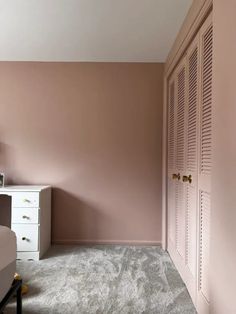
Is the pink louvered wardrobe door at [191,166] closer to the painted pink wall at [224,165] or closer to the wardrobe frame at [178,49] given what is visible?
the wardrobe frame at [178,49]

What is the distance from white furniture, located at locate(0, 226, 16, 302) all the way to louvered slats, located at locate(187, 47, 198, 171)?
129 centimetres

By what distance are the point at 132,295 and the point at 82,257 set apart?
913 millimetres

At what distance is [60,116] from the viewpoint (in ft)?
10.7

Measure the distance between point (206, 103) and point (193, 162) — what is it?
47 cm

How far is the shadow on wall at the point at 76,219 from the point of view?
325 cm

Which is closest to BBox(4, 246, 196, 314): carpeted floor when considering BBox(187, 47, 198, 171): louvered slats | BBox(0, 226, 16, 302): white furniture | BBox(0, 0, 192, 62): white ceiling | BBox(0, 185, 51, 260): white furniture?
BBox(0, 185, 51, 260): white furniture

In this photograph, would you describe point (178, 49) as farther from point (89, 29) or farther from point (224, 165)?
point (224, 165)

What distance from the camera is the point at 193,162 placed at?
6.58 ft

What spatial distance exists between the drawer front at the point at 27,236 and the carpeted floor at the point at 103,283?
143 mm

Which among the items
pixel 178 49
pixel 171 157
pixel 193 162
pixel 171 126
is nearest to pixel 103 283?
pixel 193 162

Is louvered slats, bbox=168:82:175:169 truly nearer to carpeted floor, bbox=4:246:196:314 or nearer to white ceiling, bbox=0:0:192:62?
white ceiling, bbox=0:0:192:62

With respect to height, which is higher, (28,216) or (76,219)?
(28,216)

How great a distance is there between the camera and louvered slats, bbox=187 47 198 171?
1.98 meters

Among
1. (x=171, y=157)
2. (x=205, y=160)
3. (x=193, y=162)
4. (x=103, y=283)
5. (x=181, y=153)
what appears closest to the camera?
(x=205, y=160)
